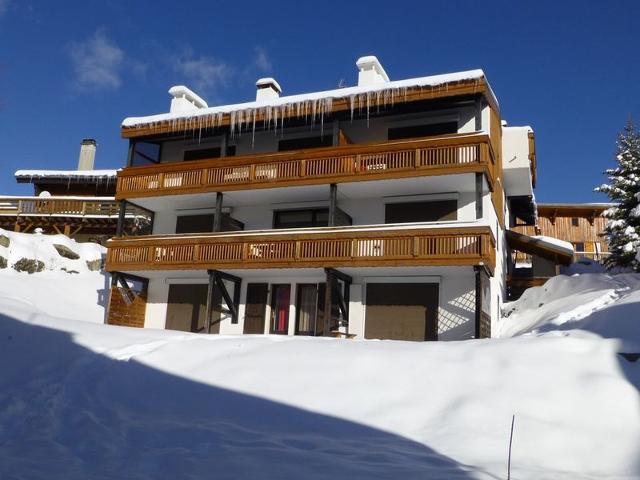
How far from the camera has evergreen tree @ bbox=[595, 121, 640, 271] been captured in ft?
82.5

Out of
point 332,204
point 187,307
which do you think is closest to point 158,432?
point 332,204

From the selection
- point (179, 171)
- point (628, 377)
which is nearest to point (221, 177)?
point (179, 171)

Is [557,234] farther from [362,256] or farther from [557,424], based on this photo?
[557,424]

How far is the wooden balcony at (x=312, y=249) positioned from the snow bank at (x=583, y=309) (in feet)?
8.17

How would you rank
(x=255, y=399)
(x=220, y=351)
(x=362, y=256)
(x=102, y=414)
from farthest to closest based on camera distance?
(x=362, y=256) < (x=220, y=351) < (x=255, y=399) < (x=102, y=414)

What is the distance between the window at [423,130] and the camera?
20891mm

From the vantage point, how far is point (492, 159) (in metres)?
20.3

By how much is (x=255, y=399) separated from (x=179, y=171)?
50.2 ft

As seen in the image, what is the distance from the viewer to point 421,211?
20.6 m

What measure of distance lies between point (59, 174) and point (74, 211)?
5067mm

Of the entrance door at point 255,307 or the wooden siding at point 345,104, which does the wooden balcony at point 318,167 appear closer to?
the wooden siding at point 345,104

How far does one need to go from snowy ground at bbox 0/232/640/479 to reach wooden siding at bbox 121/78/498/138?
30.3 feet

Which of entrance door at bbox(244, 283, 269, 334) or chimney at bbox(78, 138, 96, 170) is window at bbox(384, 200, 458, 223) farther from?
chimney at bbox(78, 138, 96, 170)

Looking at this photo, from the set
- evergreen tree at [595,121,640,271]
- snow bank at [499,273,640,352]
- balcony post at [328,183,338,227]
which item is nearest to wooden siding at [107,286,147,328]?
balcony post at [328,183,338,227]
